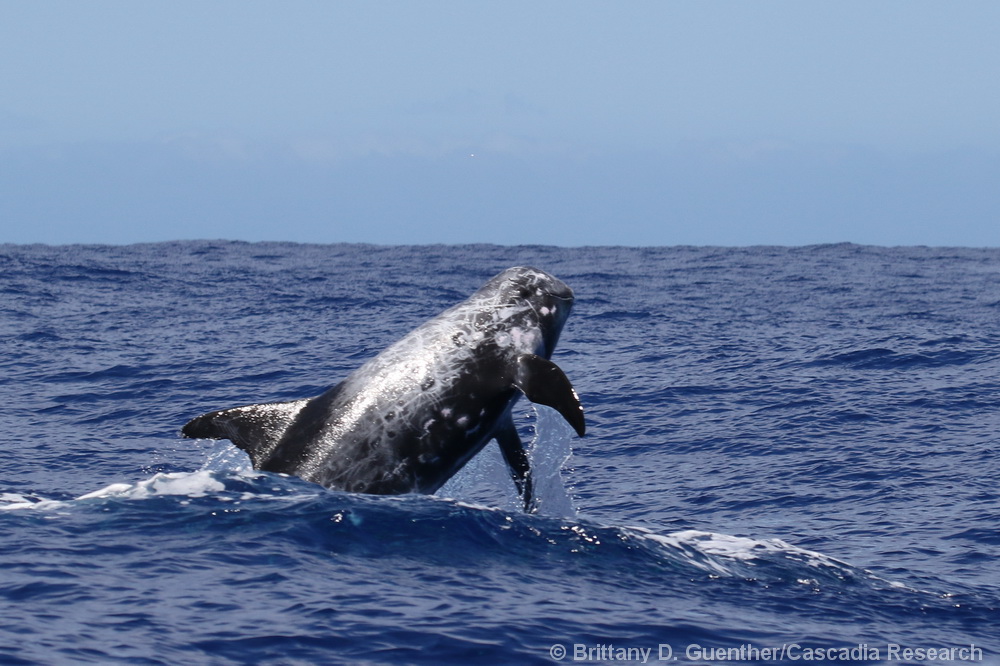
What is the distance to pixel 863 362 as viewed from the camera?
25328 mm

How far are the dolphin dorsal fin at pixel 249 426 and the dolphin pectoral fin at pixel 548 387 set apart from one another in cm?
256

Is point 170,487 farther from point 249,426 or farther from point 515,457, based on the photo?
point 515,457

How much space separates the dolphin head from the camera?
13711 mm

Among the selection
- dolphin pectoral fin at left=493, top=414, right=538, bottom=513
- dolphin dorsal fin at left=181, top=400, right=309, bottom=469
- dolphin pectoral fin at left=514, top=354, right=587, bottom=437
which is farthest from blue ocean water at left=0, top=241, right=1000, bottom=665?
dolphin pectoral fin at left=514, top=354, right=587, bottom=437

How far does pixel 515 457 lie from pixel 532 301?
2.01 meters

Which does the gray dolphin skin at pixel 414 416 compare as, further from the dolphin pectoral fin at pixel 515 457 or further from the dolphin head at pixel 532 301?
the dolphin head at pixel 532 301

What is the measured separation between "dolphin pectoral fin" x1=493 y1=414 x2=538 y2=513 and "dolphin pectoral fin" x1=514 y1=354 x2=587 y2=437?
32.6 inches

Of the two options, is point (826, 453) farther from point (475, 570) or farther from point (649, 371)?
point (475, 570)

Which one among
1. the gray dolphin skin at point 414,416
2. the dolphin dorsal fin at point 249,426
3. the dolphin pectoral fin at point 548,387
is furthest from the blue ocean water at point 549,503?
the dolphin pectoral fin at point 548,387

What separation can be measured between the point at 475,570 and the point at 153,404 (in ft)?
43.1

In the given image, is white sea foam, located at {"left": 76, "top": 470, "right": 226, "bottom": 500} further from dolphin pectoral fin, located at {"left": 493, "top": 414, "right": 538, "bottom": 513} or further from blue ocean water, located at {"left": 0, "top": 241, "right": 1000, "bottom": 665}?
dolphin pectoral fin, located at {"left": 493, "top": 414, "right": 538, "bottom": 513}

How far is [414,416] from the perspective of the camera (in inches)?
491

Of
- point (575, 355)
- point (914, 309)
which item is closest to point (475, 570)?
point (575, 355)

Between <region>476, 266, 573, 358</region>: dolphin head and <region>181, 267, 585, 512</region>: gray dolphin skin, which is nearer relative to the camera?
<region>181, 267, 585, 512</region>: gray dolphin skin
